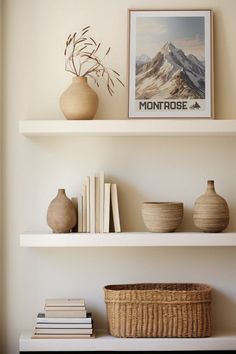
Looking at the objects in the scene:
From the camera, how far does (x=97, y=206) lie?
10.7 ft

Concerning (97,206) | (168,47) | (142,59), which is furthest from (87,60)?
(97,206)

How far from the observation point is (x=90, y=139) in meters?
3.40

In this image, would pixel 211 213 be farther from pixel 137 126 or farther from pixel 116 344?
pixel 116 344

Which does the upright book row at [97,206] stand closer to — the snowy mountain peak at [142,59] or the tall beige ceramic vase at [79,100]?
the tall beige ceramic vase at [79,100]

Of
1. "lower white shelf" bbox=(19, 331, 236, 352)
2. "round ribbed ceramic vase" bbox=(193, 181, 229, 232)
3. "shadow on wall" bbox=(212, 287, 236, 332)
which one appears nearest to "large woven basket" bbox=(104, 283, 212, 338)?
"lower white shelf" bbox=(19, 331, 236, 352)

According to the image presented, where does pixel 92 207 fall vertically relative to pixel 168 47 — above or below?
below

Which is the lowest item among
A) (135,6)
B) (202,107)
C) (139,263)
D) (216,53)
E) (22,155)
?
(139,263)

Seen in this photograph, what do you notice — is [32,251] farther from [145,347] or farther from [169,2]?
[169,2]

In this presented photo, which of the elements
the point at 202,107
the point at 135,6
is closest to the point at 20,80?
the point at 135,6

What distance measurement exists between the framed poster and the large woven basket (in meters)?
0.87

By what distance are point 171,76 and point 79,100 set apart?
0.50 m

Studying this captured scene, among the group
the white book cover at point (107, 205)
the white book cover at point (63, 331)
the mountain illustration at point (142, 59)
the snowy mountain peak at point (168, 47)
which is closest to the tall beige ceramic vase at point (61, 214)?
the white book cover at point (107, 205)

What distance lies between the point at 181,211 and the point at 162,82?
657 mm

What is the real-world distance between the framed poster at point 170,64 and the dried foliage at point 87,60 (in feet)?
0.36
